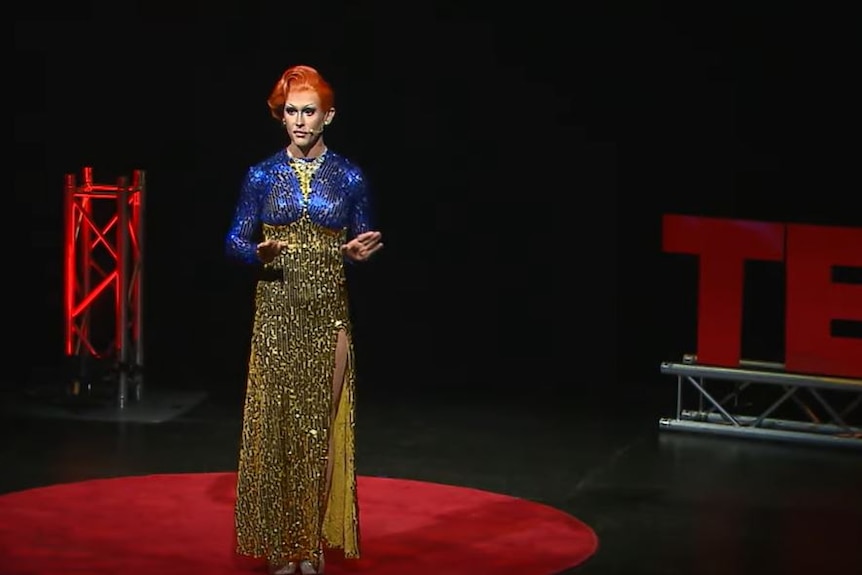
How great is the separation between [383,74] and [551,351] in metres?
1.98

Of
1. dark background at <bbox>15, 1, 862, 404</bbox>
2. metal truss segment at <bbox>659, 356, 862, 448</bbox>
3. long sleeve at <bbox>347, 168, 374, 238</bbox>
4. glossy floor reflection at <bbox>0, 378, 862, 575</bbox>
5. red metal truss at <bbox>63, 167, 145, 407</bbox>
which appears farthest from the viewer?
dark background at <bbox>15, 1, 862, 404</bbox>

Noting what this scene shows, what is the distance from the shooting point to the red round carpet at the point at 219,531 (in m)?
5.98

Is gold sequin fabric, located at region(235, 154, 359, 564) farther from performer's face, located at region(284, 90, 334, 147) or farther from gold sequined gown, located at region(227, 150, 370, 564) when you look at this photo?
performer's face, located at region(284, 90, 334, 147)

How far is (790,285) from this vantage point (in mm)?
8758

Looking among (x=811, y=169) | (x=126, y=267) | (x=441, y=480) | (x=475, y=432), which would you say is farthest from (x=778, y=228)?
(x=126, y=267)

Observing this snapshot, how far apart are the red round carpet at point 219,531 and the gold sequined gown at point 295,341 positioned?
0.24 m

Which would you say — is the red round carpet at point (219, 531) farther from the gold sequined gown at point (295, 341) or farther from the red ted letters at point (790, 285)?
the red ted letters at point (790, 285)

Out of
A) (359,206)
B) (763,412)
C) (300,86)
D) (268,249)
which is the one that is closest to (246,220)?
(268,249)

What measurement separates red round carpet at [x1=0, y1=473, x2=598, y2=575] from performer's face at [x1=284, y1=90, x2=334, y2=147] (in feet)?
4.85

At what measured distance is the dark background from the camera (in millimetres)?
9820

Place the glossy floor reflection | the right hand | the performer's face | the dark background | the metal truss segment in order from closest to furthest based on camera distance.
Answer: the right hand, the performer's face, the glossy floor reflection, the metal truss segment, the dark background

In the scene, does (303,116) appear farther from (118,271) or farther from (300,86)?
(118,271)

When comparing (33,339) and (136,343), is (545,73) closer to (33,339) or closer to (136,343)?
(136,343)

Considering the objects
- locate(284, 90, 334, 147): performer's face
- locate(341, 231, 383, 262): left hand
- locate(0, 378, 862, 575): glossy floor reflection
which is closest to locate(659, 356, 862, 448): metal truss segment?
locate(0, 378, 862, 575): glossy floor reflection
